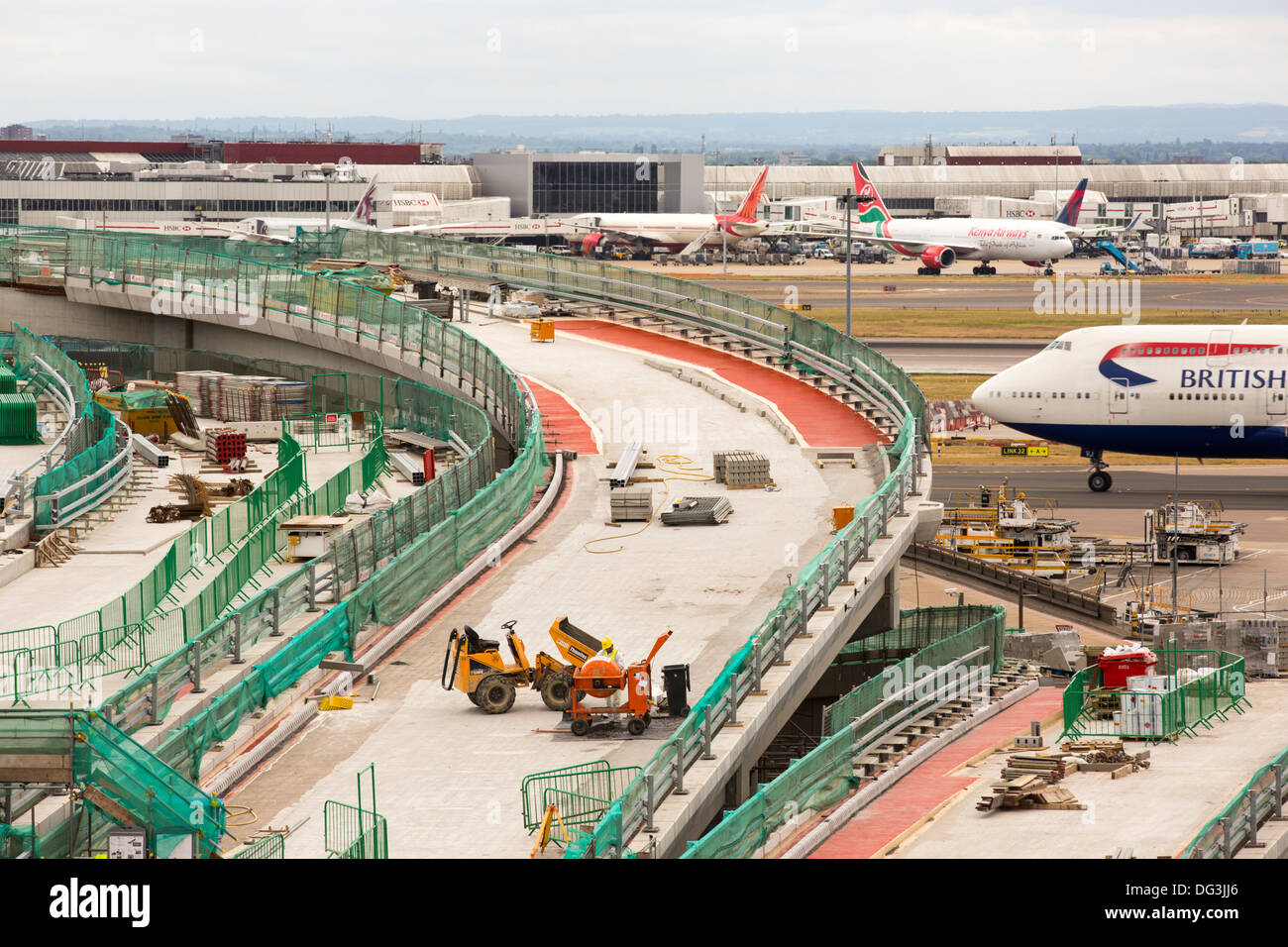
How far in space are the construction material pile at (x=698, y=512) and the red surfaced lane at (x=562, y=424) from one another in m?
8.15

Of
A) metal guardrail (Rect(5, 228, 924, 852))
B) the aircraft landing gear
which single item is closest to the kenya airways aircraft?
metal guardrail (Rect(5, 228, 924, 852))

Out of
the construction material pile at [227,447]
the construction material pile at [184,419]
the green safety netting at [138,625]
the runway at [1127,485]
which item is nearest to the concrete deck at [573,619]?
the green safety netting at [138,625]

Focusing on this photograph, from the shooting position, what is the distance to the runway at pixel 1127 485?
68.1m

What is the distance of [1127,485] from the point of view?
71938 mm

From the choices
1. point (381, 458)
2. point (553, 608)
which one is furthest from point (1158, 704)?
point (381, 458)

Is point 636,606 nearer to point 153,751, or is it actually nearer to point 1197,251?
point 153,751

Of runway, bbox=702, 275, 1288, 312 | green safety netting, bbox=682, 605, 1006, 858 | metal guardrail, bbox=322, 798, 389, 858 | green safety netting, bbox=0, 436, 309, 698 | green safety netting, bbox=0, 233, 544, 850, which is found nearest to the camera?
metal guardrail, bbox=322, 798, 389, 858

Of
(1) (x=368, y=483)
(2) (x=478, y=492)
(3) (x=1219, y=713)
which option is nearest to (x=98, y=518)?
(1) (x=368, y=483)

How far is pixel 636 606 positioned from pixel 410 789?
10749mm

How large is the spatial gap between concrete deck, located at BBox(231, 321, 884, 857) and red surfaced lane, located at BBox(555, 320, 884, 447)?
1.46m

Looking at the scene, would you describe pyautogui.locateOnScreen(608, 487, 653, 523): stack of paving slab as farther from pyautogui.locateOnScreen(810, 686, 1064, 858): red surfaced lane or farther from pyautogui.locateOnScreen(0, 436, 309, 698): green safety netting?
pyautogui.locateOnScreen(810, 686, 1064, 858): red surfaced lane

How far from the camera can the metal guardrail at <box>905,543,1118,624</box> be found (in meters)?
53.8

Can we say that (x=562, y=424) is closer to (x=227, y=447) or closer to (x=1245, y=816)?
(x=227, y=447)

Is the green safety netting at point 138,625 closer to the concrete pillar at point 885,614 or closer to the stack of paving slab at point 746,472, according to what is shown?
the stack of paving slab at point 746,472
